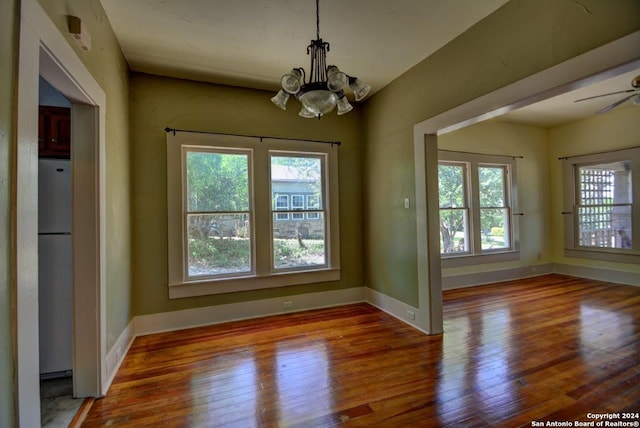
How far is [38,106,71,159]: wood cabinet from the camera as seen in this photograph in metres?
2.21

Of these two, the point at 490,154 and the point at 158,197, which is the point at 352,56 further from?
A: the point at 490,154

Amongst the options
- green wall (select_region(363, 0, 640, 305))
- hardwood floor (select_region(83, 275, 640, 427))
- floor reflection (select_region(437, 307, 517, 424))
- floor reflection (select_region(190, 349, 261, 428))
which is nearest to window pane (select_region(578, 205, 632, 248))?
hardwood floor (select_region(83, 275, 640, 427))

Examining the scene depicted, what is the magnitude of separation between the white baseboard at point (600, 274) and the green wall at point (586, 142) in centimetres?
6

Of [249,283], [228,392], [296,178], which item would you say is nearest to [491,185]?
[296,178]

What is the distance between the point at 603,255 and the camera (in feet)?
17.2

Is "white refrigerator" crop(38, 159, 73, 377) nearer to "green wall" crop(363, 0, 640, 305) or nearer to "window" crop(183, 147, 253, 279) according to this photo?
"window" crop(183, 147, 253, 279)

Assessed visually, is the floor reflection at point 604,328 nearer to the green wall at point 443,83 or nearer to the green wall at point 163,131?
the green wall at point 443,83

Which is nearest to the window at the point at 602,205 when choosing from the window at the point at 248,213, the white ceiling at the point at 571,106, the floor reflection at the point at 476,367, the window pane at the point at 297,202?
the white ceiling at the point at 571,106

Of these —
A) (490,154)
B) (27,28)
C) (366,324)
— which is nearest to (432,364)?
(366,324)

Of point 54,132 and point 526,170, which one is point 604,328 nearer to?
point 526,170

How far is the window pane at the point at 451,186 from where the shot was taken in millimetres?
5070

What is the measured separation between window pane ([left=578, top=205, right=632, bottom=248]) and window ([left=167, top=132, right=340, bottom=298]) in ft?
16.5

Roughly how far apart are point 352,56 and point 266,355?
3.09 metres

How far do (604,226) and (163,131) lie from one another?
7385mm
